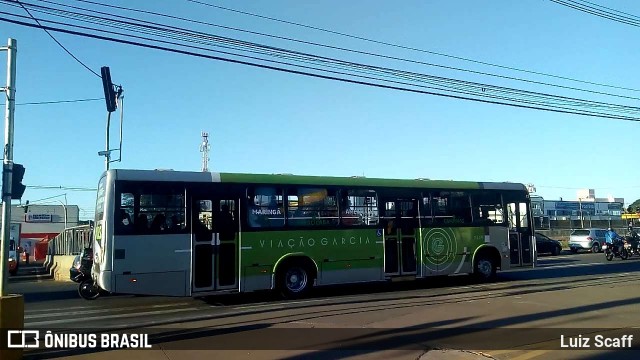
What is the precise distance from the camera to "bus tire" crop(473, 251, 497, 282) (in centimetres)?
1784

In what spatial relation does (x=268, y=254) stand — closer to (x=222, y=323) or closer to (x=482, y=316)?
(x=222, y=323)

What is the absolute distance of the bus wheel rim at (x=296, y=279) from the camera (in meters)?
14.7

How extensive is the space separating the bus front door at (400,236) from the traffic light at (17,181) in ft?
33.0

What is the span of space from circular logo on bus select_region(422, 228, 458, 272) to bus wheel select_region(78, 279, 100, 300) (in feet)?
31.3

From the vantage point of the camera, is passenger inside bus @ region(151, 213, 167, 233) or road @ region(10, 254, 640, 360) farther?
passenger inside bus @ region(151, 213, 167, 233)

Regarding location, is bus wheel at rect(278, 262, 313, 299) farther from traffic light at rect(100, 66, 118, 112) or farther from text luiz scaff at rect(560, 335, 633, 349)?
traffic light at rect(100, 66, 118, 112)

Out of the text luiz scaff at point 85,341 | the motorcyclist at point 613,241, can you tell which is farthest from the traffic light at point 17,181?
the motorcyclist at point 613,241

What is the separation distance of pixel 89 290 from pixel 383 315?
864cm

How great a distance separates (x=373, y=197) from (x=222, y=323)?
22.1ft

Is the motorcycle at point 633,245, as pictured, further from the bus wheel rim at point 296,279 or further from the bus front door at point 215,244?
the bus front door at point 215,244

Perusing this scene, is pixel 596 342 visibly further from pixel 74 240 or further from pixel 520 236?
pixel 74 240

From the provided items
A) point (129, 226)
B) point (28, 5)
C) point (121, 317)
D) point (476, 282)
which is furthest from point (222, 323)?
point (476, 282)

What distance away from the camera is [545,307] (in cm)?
1204

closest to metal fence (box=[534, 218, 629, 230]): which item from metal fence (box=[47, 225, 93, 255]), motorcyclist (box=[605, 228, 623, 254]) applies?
motorcyclist (box=[605, 228, 623, 254])
